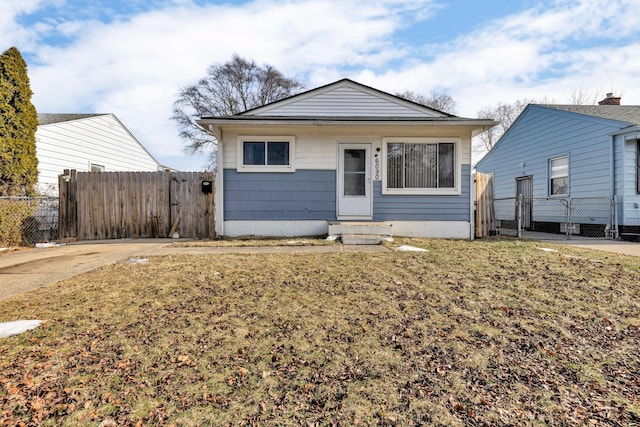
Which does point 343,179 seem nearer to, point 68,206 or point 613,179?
point 68,206

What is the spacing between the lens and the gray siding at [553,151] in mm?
9891

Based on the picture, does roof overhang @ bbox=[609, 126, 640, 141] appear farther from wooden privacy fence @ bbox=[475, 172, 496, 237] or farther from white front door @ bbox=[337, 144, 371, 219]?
white front door @ bbox=[337, 144, 371, 219]

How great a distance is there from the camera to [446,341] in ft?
7.89

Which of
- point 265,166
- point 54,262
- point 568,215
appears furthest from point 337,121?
point 568,215

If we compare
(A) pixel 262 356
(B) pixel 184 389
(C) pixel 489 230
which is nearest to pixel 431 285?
(A) pixel 262 356

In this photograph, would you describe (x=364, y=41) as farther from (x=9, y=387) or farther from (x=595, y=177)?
(x=9, y=387)

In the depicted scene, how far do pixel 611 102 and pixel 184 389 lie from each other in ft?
63.2

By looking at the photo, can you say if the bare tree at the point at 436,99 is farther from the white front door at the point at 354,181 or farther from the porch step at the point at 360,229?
the porch step at the point at 360,229

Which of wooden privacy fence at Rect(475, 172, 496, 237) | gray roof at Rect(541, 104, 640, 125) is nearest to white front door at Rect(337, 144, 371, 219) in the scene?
wooden privacy fence at Rect(475, 172, 496, 237)

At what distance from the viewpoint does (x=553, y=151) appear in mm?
11875

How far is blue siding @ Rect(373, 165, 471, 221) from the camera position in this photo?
8.48 metres

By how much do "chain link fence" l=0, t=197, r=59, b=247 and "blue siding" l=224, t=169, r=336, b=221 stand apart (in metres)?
4.77

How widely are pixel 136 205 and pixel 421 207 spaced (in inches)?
309

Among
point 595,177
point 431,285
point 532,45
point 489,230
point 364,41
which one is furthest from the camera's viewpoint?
point 532,45
